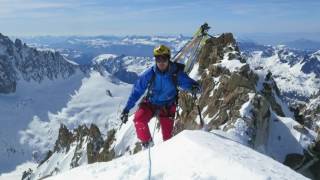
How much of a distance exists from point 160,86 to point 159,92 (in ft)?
1.16

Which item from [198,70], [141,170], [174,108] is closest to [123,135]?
[198,70]

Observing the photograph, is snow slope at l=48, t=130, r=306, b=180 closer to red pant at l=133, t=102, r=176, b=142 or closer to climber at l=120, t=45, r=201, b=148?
red pant at l=133, t=102, r=176, b=142

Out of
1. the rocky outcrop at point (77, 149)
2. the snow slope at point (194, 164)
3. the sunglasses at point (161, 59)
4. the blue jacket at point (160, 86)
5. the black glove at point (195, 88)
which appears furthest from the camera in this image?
the rocky outcrop at point (77, 149)

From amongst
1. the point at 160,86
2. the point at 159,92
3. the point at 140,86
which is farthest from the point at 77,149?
the point at 140,86

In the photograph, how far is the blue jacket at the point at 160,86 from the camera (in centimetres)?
1942

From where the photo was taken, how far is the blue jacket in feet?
63.7

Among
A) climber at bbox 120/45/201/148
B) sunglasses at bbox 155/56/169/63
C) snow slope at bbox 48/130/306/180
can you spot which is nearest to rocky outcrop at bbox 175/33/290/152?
climber at bbox 120/45/201/148

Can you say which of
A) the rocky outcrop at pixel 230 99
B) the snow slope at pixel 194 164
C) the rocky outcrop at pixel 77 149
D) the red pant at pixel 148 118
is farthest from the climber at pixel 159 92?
the rocky outcrop at pixel 77 149

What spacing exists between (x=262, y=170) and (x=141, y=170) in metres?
3.48

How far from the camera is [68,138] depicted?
153m

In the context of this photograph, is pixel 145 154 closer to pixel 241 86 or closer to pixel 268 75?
pixel 241 86

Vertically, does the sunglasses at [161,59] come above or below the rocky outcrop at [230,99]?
above

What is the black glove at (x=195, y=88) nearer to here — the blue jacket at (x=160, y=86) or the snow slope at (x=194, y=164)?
the blue jacket at (x=160, y=86)

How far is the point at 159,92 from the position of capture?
20250 millimetres
